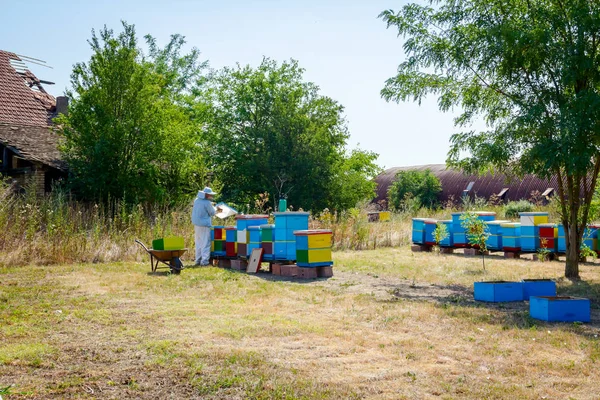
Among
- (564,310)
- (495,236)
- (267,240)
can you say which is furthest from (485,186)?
(564,310)

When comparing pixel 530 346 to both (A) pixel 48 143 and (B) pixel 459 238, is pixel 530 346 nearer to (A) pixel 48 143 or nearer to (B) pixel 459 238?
(B) pixel 459 238

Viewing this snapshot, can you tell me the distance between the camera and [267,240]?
14023 millimetres

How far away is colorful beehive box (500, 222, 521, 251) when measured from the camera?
54.1 feet

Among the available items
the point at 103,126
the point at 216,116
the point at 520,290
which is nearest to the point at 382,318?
the point at 520,290

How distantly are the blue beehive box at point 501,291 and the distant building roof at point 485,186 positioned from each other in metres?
22.4

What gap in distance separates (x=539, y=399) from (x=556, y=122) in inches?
Answer: 276

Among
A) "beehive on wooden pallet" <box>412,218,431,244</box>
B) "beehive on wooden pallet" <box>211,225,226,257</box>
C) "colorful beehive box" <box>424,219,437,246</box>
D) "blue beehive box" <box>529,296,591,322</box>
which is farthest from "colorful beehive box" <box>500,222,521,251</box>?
"blue beehive box" <box>529,296,591,322</box>

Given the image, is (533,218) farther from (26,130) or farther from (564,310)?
(26,130)

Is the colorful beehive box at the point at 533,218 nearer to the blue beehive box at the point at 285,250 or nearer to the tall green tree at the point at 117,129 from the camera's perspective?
the blue beehive box at the point at 285,250

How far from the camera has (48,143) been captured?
2286cm

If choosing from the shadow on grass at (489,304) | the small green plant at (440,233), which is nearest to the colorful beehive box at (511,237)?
the small green plant at (440,233)

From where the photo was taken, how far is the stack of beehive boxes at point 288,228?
1347 cm

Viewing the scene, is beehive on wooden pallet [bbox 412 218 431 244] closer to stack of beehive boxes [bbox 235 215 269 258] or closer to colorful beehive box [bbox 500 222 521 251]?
colorful beehive box [bbox 500 222 521 251]

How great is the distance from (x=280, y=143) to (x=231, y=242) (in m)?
9.56
